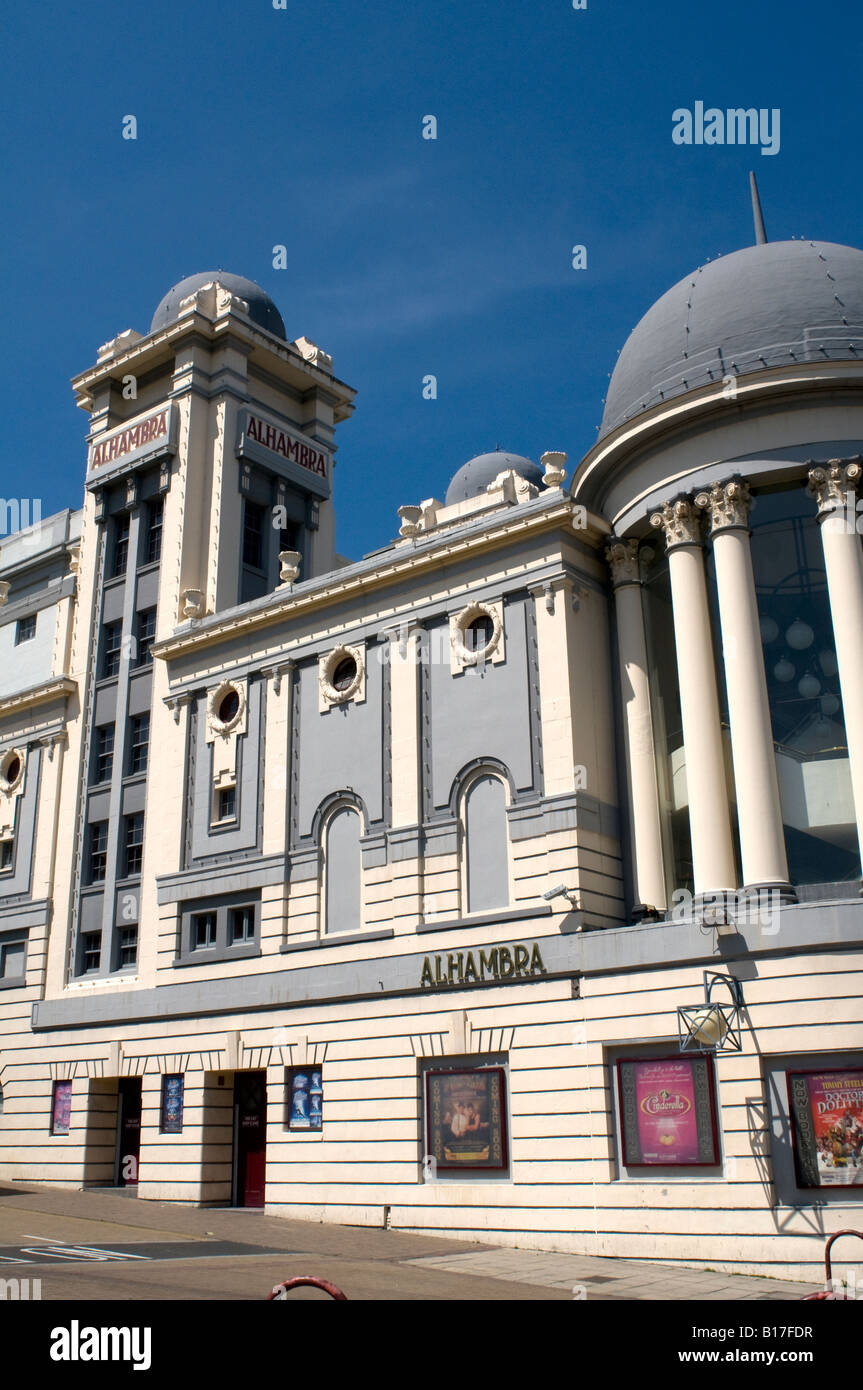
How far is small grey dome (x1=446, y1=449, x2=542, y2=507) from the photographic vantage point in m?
50.4

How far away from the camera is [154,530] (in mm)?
45625

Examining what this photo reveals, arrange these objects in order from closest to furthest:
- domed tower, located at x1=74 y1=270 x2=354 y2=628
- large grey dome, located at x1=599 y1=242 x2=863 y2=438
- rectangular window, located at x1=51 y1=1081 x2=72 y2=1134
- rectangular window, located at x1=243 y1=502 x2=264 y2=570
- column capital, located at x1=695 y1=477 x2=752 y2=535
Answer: column capital, located at x1=695 y1=477 x2=752 y2=535
large grey dome, located at x1=599 y1=242 x2=863 y2=438
rectangular window, located at x1=51 y1=1081 x2=72 y2=1134
domed tower, located at x1=74 y1=270 x2=354 y2=628
rectangular window, located at x1=243 y1=502 x2=264 y2=570

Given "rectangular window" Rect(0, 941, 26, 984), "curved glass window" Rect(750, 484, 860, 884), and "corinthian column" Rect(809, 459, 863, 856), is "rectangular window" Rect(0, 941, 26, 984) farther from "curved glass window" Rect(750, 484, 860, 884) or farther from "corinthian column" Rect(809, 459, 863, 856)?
"corinthian column" Rect(809, 459, 863, 856)

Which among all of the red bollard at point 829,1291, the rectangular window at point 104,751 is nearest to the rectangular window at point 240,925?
the rectangular window at point 104,751

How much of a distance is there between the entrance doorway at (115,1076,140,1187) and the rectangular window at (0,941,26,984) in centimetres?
678

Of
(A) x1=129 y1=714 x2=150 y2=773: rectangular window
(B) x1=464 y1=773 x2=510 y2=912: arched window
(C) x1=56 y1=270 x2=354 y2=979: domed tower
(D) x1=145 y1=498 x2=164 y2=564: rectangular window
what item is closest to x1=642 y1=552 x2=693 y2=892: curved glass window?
(B) x1=464 y1=773 x2=510 y2=912: arched window

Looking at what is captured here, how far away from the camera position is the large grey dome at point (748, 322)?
29828 millimetres

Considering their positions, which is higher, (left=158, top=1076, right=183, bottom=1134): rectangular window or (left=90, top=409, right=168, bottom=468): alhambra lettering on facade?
(left=90, top=409, right=168, bottom=468): alhambra lettering on facade

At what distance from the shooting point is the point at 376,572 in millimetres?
35188

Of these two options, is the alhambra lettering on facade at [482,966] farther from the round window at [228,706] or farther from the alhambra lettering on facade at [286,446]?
the alhambra lettering on facade at [286,446]

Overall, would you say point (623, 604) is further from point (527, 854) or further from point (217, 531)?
point (217, 531)

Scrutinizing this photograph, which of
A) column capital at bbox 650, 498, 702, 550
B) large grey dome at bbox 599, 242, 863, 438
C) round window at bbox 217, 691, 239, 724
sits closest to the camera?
large grey dome at bbox 599, 242, 863, 438

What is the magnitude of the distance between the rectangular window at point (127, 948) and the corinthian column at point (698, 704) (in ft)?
66.8

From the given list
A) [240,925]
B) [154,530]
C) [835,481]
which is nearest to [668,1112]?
[835,481]
